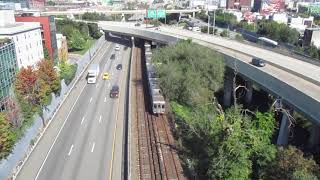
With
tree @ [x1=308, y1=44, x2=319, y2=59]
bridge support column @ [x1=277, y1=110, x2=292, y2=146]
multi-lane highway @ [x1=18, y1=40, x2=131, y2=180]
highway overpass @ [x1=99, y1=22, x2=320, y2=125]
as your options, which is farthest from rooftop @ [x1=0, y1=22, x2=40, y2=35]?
tree @ [x1=308, y1=44, x2=319, y2=59]

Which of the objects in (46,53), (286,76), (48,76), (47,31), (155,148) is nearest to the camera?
(155,148)

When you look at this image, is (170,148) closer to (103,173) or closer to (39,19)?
(103,173)

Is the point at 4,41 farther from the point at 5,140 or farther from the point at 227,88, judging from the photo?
the point at 227,88

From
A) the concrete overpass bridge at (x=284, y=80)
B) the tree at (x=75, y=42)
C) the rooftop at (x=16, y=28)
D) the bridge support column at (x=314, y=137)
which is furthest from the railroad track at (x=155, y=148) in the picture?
the tree at (x=75, y=42)

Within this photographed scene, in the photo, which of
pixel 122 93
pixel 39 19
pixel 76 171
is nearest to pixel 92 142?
pixel 76 171

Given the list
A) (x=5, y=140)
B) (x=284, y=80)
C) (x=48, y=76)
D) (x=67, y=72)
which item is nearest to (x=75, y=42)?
(x=67, y=72)
